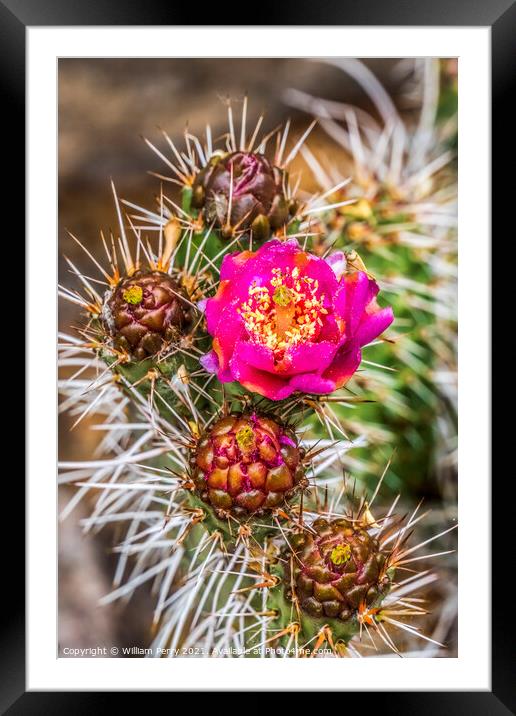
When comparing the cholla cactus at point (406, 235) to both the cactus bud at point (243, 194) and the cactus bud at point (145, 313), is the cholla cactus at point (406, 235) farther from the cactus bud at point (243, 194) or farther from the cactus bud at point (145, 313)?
the cactus bud at point (145, 313)

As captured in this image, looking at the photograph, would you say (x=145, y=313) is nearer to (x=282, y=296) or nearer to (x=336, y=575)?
(x=282, y=296)

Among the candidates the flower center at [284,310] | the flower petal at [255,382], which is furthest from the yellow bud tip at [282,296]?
the flower petal at [255,382]

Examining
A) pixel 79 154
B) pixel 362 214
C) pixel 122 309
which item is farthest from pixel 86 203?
pixel 362 214

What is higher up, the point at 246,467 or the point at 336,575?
the point at 246,467
